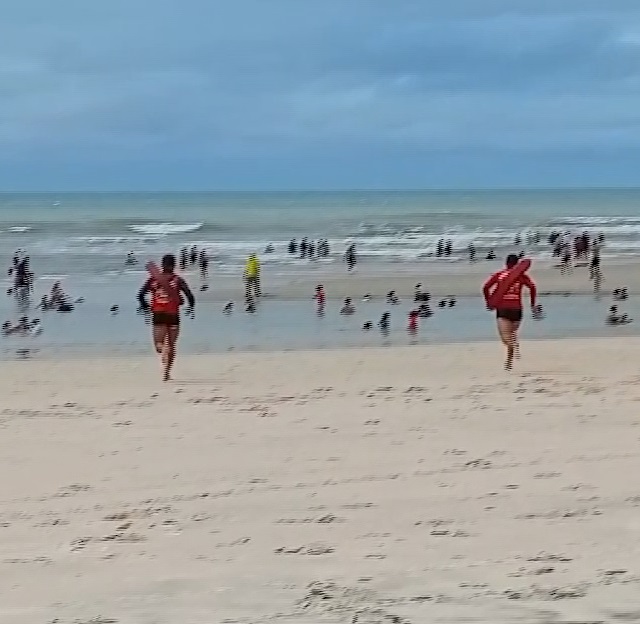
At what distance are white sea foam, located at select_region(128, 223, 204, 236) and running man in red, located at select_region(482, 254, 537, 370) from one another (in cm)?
4644

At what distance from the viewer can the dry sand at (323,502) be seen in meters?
4.55

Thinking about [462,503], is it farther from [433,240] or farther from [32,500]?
[433,240]

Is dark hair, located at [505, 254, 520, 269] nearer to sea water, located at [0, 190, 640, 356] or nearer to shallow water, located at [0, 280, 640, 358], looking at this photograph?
shallow water, located at [0, 280, 640, 358]

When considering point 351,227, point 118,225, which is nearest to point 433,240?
point 351,227

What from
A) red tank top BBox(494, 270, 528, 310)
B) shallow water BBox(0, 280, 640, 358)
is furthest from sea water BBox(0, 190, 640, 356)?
red tank top BBox(494, 270, 528, 310)

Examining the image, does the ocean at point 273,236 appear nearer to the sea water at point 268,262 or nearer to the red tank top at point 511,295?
the sea water at point 268,262

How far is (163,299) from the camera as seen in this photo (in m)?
11.8

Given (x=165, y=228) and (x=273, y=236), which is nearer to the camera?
(x=273, y=236)

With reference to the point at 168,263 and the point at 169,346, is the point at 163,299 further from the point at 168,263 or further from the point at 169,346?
the point at 169,346

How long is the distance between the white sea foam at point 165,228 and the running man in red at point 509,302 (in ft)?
152

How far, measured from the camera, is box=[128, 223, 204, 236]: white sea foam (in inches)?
2351

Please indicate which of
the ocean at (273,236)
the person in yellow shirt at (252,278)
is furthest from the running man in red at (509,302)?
the ocean at (273,236)

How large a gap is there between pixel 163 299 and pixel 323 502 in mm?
5872

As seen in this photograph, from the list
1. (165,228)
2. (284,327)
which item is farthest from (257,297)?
(165,228)
